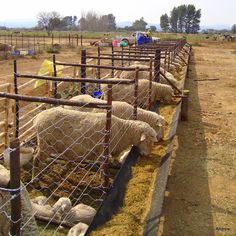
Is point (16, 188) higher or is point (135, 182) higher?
point (16, 188)

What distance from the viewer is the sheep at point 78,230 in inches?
180

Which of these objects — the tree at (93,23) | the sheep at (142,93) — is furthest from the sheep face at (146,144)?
the tree at (93,23)

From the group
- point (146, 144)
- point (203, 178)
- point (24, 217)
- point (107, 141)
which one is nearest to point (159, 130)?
point (146, 144)

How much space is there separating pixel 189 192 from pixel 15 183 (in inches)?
171

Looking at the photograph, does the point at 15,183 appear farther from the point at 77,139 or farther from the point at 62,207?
the point at 77,139

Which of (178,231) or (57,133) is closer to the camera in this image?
(178,231)

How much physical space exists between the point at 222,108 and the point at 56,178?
28.0 ft

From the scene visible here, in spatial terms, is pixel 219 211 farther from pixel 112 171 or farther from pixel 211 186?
pixel 112 171

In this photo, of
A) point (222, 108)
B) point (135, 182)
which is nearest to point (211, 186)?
point (135, 182)

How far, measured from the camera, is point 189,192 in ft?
21.3

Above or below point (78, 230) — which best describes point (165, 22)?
above

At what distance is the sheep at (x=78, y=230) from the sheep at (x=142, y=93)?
5425 millimetres

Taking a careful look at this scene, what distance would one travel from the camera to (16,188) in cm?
270

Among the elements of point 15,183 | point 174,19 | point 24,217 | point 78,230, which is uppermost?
point 174,19
